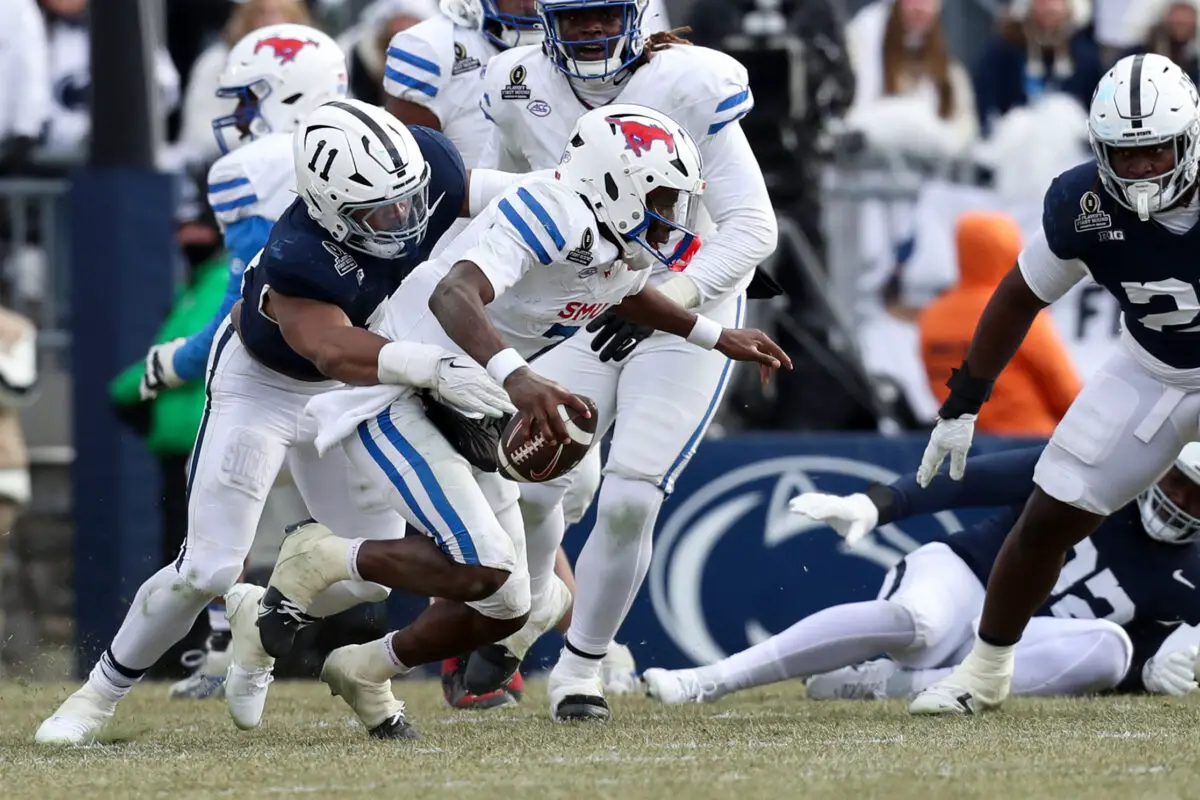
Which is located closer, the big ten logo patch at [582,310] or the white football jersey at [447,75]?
the big ten logo patch at [582,310]

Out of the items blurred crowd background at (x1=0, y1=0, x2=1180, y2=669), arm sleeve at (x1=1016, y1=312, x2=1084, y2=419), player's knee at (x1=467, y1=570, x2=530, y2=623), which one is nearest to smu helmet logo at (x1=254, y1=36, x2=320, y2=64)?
blurred crowd background at (x1=0, y1=0, x2=1180, y2=669)

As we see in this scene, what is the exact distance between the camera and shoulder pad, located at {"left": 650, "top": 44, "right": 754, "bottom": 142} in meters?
6.23

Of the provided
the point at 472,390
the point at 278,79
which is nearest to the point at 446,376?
the point at 472,390

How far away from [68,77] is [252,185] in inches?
146

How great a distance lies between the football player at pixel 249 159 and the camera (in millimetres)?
6898

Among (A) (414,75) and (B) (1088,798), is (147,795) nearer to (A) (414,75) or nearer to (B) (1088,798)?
(B) (1088,798)

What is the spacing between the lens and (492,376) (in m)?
5.26

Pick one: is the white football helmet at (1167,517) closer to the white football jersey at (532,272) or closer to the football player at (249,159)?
the white football jersey at (532,272)

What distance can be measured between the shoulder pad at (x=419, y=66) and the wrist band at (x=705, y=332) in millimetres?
1533

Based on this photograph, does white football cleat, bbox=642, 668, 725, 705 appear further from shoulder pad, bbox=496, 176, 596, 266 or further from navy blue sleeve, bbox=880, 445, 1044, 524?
shoulder pad, bbox=496, 176, 596, 266

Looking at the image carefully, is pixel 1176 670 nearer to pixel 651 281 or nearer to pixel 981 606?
pixel 981 606

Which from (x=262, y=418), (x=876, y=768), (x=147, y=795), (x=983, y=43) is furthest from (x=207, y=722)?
(x=983, y=43)

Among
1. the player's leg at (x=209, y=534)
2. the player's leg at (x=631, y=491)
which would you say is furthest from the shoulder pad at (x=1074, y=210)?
the player's leg at (x=209, y=534)

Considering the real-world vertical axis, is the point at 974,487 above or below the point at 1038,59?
below
